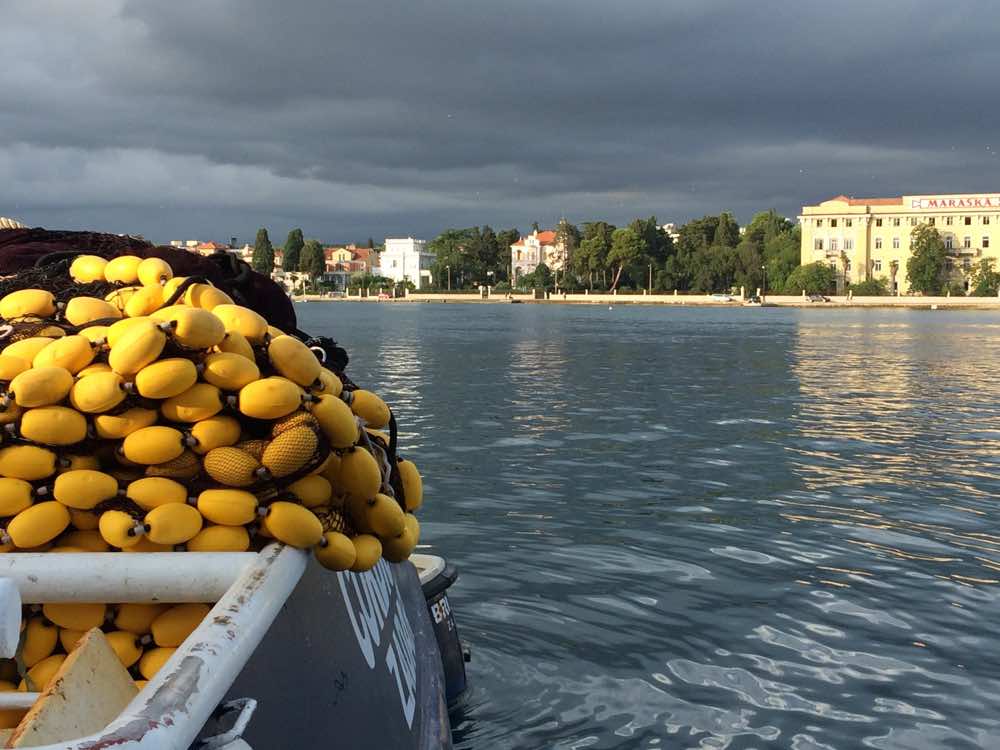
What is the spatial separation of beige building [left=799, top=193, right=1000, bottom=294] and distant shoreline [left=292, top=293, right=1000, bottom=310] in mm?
9926

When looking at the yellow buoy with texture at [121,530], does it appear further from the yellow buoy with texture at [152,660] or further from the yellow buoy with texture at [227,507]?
the yellow buoy with texture at [152,660]

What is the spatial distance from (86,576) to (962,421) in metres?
17.9

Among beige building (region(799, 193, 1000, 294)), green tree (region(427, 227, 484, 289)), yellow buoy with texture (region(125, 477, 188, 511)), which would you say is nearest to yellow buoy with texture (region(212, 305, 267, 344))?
yellow buoy with texture (region(125, 477, 188, 511))

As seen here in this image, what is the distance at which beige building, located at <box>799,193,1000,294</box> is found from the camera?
466 ft

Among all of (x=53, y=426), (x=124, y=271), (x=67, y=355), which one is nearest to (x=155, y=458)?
(x=53, y=426)

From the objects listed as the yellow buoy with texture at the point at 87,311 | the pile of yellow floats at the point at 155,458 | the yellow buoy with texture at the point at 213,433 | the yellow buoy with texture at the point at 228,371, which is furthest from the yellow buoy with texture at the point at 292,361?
the yellow buoy with texture at the point at 87,311

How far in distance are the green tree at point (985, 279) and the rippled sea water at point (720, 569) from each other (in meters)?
123

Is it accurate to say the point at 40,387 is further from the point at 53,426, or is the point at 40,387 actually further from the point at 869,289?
the point at 869,289

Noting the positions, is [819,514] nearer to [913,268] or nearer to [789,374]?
[789,374]

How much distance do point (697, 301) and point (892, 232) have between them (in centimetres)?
2854

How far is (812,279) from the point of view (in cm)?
13900

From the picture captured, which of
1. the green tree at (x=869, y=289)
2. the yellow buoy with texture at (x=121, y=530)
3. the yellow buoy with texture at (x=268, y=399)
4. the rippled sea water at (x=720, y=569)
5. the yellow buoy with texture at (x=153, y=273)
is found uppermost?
the green tree at (x=869, y=289)

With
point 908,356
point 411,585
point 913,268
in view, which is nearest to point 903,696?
point 411,585

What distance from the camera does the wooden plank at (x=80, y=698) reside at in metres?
1.97
